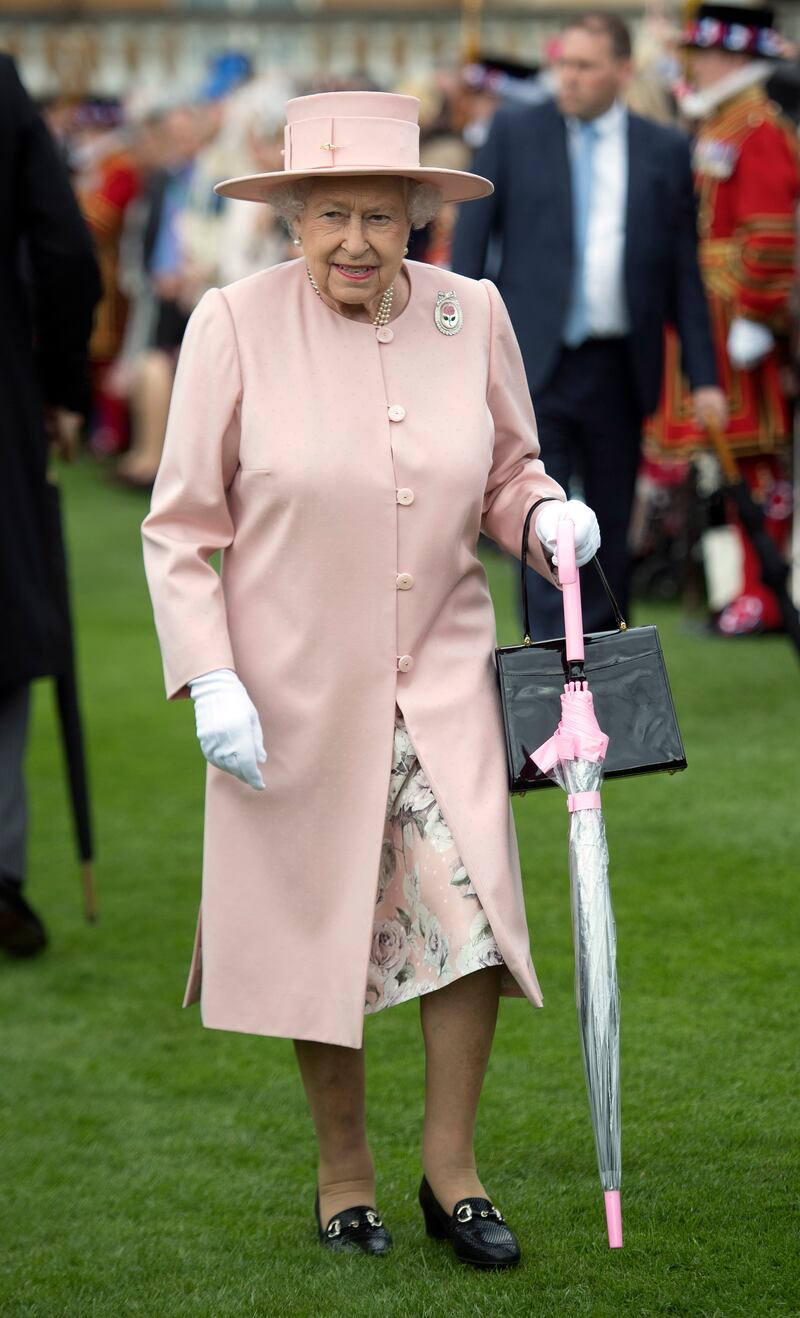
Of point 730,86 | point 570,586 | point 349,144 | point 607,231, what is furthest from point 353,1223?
point 730,86

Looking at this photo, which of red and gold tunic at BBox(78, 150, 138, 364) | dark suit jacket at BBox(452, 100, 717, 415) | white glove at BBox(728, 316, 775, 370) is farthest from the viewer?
red and gold tunic at BBox(78, 150, 138, 364)

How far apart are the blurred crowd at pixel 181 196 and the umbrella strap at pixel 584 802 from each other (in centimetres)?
724

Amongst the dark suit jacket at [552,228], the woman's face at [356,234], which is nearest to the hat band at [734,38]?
the dark suit jacket at [552,228]

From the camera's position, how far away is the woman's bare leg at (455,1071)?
3395 millimetres

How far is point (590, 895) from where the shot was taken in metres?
3.17

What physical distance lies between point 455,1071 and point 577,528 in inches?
32.3

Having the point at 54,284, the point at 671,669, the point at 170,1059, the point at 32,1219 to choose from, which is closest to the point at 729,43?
the point at 671,669

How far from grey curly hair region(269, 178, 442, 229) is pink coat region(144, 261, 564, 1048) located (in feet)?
0.36

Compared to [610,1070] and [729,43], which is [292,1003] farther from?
[729,43]

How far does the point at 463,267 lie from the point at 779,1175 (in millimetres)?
3189

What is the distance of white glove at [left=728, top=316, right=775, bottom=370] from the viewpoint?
8.42 m

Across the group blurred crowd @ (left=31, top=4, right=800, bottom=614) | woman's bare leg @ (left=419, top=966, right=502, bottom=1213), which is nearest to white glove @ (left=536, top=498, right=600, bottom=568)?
woman's bare leg @ (left=419, top=966, right=502, bottom=1213)

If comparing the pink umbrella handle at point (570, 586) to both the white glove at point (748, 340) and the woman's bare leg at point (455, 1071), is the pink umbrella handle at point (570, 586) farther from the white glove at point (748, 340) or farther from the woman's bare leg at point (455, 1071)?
the white glove at point (748, 340)

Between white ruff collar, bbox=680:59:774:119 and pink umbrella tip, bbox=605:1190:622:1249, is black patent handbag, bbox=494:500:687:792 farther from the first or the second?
white ruff collar, bbox=680:59:774:119
